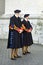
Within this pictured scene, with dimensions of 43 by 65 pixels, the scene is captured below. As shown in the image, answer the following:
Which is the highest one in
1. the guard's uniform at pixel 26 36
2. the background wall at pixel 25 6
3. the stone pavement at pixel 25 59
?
the background wall at pixel 25 6

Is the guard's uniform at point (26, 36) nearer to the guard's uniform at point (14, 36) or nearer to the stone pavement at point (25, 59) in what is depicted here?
the stone pavement at point (25, 59)

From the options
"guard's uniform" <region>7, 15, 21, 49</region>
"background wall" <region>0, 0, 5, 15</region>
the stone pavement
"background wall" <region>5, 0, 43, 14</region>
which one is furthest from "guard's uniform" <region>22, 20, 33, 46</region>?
"background wall" <region>0, 0, 5, 15</region>

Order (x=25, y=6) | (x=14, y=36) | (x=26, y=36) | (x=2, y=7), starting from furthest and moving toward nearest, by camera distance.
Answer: (x=2, y=7) → (x=25, y=6) → (x=26, y=36) → (x=14, y=36)

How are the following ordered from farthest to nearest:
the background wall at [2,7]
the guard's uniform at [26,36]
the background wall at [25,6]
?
the background wall at [2,7] → the background wall at [25,6] → the guard's uniform at [26,36]

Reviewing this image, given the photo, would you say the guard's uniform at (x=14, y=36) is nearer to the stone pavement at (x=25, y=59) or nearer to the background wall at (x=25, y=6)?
the stone pavement at (x=25, y=59)

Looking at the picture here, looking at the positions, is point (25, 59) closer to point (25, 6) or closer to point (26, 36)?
point (26, 36)

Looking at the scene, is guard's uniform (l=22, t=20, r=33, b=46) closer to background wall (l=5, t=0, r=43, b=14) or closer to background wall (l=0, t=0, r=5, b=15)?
background wall (l=5, t=0, r=43, b=14)

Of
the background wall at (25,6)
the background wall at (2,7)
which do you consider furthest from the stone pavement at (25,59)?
the background wall at (2,7)

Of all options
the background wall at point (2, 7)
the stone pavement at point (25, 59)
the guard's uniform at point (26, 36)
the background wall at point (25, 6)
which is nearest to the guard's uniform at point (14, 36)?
the stone pavement at point (25, 59)

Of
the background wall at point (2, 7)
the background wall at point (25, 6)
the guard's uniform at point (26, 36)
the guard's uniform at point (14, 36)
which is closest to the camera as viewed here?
the guard's uniform at point (14, 36)

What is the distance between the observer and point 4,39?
1408 cm

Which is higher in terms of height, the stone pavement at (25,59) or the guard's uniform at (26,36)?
the guard's uniform at (26,36)

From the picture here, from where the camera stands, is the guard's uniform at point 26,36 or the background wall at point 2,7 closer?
the guard's uniform at point 26,36

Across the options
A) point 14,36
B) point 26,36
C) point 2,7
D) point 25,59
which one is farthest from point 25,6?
point 25,59
